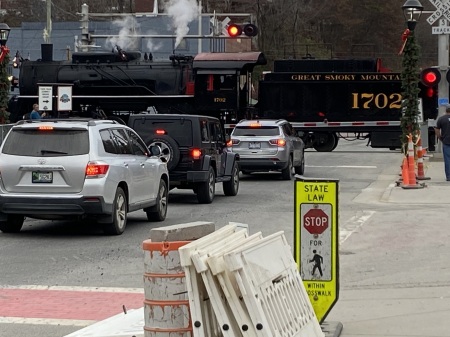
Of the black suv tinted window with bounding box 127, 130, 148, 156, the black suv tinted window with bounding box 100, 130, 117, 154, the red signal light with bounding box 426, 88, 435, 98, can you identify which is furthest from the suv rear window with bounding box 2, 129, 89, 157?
the red signal light with bounding box 426, 88, 435, 98

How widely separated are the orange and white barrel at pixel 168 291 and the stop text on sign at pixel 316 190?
6.29ft

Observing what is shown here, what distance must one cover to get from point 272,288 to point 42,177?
27.7 ft

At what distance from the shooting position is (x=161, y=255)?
21.7 ft

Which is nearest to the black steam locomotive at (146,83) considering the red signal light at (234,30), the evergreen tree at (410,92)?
the red signal light at (234,30)

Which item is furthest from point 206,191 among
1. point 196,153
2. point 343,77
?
point 343,77

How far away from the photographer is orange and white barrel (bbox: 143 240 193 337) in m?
6.59

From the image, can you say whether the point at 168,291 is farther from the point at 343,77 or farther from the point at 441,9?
the point at 343,77

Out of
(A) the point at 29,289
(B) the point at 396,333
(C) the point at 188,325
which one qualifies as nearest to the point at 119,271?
(A) the point at 29,289

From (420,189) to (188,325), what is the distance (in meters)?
16.5

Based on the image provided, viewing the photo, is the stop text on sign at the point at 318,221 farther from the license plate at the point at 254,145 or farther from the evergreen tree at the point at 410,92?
the license plate at the point at 254,145

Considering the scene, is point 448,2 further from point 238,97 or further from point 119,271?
point 119,271

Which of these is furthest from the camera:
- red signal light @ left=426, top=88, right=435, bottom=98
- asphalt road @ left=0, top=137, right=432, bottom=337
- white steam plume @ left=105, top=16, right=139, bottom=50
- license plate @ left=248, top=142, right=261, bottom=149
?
white steam plume @ left=105, top=16, right=139, bottom=50

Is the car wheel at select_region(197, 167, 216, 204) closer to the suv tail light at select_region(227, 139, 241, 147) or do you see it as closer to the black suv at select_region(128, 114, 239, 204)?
the black suv at select_region(128, 114, 239, 204)

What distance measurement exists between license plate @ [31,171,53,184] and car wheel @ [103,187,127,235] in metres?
1.03
